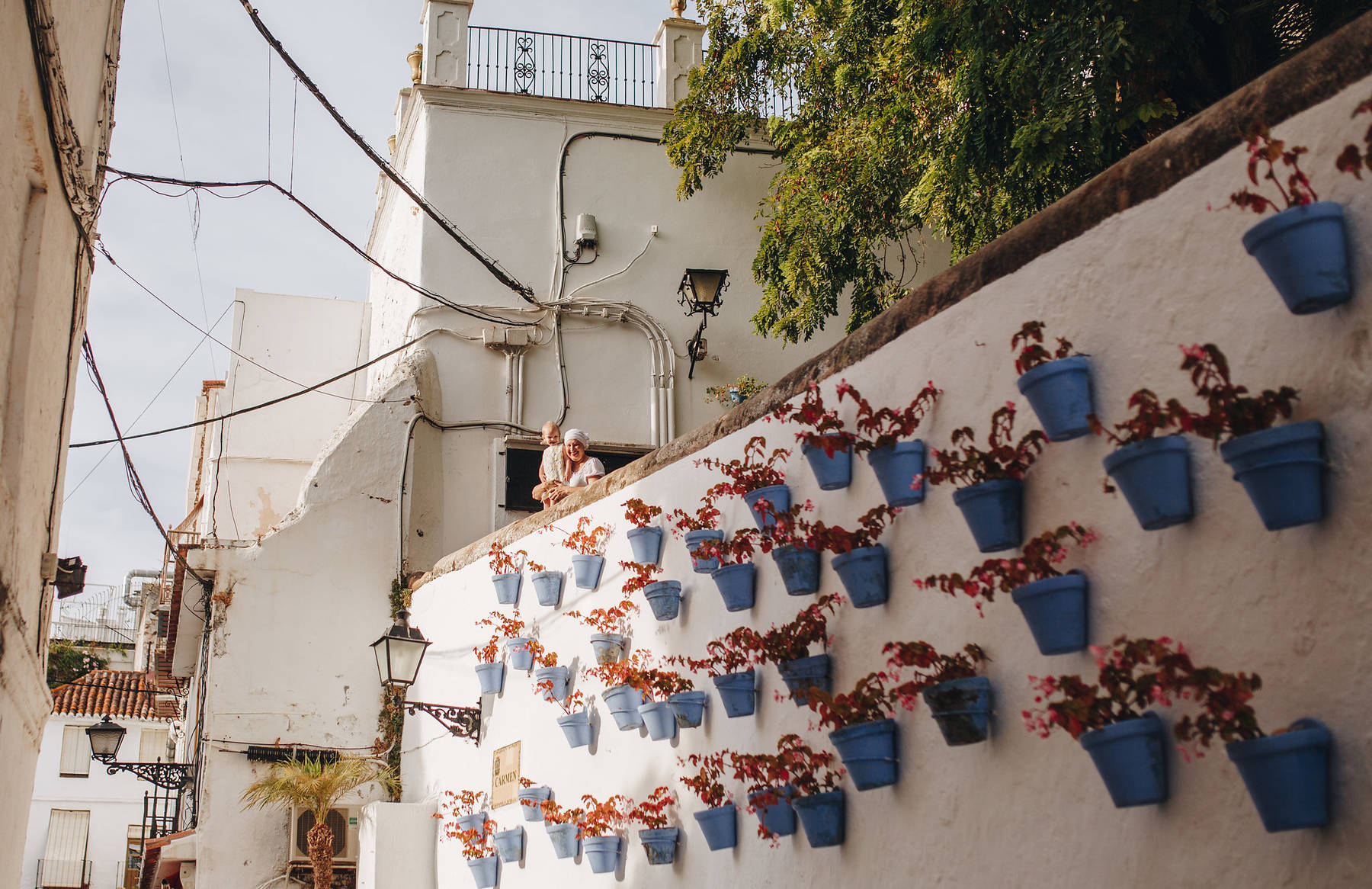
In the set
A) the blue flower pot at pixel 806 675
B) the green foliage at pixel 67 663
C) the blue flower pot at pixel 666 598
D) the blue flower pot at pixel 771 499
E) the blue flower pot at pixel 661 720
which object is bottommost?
the blue flower pot at pixel 661 720

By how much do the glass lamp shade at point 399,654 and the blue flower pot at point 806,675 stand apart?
3.97m

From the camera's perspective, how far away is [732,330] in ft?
39.6

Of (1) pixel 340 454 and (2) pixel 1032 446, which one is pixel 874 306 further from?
(2) pixel 1032 446

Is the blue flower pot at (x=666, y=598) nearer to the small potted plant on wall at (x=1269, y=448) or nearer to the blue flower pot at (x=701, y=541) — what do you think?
the blue flower pot at (x=701, y=541)

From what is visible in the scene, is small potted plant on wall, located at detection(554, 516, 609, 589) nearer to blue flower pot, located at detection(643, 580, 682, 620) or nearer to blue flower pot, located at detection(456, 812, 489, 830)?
blue flower pot, located at detection(643, 580, 682, 620)

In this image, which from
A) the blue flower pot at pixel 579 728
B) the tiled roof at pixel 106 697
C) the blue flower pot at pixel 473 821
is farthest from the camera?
the tiled roof at pixel 106 697

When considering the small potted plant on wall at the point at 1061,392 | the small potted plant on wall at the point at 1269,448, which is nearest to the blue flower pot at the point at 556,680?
the small potted plant on wall at the point at 1061,392

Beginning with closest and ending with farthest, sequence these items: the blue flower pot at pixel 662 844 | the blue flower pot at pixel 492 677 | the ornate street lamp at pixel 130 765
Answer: the blue flower pot at pixel 662 844 < the blue flower pot at pixel 492 677 < the ornate street lamp at pixel 130 765

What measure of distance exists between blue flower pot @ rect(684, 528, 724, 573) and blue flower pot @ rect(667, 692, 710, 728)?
22.4 inches

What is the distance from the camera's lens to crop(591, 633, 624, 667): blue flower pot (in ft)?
21.4

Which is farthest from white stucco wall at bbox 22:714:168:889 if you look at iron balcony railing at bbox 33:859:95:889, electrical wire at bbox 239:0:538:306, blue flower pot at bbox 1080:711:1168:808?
blue flower pot at bbox 1080:711:1168:808

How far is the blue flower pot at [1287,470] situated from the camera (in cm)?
279

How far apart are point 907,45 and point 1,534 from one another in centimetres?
643

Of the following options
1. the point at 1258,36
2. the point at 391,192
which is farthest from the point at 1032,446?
the point at 391,192
